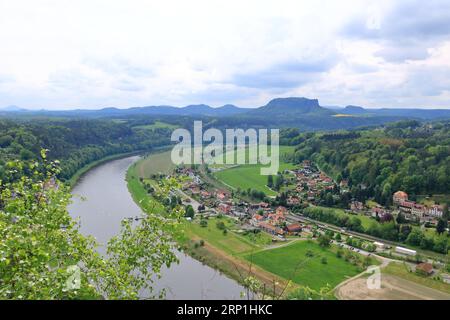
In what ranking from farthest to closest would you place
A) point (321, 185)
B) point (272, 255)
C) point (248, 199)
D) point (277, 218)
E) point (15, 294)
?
1. point (321, 185)
2. point (248, 199)
3. point (277, 218)
4. point (272, 255)
5. point (15, 294)

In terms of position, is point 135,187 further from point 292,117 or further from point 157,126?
point 292,117

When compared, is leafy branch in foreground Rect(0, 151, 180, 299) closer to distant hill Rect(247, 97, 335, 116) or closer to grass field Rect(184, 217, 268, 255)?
grass field Rect(184, 217, 268, 255)

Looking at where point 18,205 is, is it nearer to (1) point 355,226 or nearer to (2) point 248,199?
(1) point 355,226

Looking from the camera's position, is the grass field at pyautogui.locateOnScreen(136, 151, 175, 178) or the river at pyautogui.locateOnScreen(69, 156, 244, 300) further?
the grass field at pyautogui.locateOnScreen(136, 151, 175, 178)

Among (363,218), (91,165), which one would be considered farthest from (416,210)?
(91,165)

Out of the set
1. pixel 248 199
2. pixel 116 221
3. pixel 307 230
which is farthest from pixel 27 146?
pixel 307 230

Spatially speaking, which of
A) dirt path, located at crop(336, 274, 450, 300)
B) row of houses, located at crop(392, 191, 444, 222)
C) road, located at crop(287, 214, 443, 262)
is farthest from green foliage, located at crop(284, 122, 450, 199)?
dirt path, located at crop(336, 274, 450, 300)
